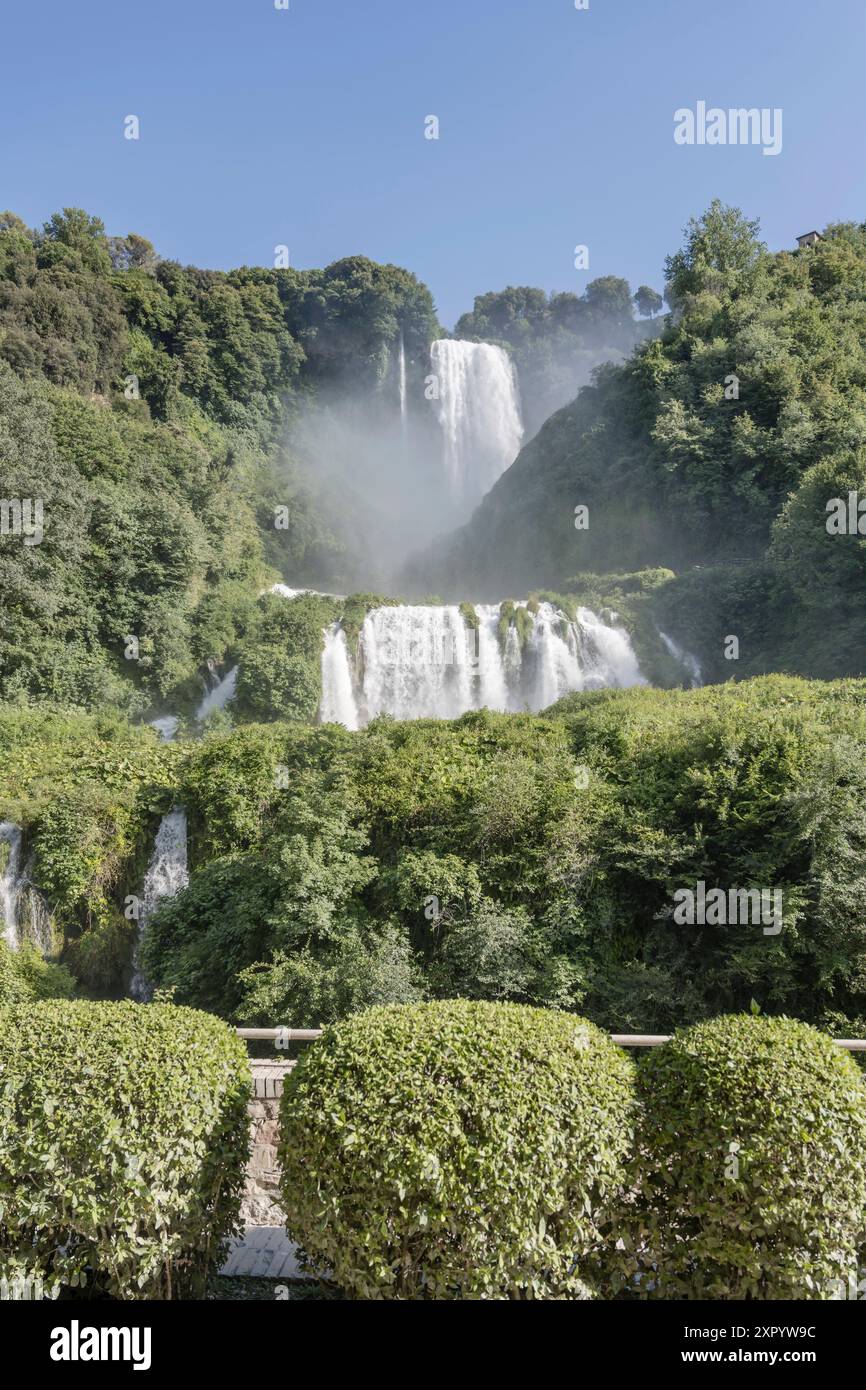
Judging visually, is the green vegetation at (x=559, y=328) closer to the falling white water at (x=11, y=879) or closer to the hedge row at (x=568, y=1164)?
the falling white water at (x=11, y=879)

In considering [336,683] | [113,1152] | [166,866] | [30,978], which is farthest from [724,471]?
[113,1152]

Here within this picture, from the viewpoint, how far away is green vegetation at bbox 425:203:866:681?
1057 inches

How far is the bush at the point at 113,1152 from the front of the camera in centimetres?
468

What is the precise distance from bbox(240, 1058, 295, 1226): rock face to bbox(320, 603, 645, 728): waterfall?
19.0 metres

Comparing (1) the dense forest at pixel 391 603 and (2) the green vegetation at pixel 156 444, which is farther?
(2) the green vegetation at pixel 156 444

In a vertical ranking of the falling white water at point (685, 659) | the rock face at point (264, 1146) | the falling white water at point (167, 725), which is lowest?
the rock face at point (264, 1146)

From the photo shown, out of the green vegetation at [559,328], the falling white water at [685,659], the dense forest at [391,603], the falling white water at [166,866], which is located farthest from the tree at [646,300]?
the falling white water at [166,866]

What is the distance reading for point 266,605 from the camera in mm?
32375

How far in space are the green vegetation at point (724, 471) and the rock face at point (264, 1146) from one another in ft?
Result: 74.6

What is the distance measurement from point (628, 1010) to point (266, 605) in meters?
25.5

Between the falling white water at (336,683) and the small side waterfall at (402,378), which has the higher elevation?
the small side waterfall at (402,378)

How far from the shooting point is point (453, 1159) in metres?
4.48

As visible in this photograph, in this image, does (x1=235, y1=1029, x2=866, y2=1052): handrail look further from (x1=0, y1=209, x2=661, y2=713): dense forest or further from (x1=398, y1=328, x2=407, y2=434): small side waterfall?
(x1=398, y1=328, x2=407, y2=434): small side waterfall

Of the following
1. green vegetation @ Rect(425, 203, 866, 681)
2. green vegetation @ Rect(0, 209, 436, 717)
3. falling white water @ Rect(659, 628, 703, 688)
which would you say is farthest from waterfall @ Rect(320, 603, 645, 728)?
green vegetation @ Rect(425, 203, 866, 681)
